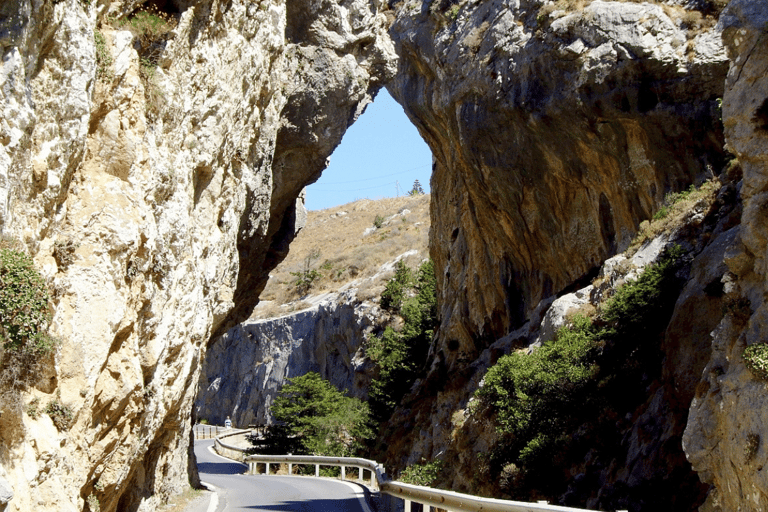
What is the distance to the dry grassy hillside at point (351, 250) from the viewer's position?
63.5 metres

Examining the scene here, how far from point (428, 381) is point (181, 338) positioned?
71.0 ft

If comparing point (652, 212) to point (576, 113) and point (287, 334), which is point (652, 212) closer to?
point (576, 113)

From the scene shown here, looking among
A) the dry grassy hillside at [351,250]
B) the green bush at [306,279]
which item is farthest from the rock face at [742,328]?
the green bush at [306,279]

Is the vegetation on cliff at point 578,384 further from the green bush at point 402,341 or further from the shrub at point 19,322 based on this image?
the green bush at point 402,341

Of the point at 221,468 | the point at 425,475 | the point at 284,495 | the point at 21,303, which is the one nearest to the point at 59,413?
the point at 21,303

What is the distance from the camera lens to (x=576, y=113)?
2411 centimetres

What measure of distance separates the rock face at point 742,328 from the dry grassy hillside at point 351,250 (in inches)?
1583

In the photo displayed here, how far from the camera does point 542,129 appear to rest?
25.4m

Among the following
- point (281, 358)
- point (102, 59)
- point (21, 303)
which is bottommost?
point (21, 303)

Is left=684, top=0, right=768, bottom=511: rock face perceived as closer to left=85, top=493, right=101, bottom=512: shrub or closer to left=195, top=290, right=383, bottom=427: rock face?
left=85, top=493, right=101, bottom=512: shrub

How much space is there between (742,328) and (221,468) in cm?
2643

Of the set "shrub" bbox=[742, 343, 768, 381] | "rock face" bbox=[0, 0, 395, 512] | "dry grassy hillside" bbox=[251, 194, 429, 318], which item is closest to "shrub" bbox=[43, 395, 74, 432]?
"rock face" bbox=[0, 0, 395, 512]

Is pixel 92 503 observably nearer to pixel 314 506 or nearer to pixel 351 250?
pixel 314 506

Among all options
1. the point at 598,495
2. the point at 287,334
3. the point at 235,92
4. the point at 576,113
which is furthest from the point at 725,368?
Answer: the point at 287,334
